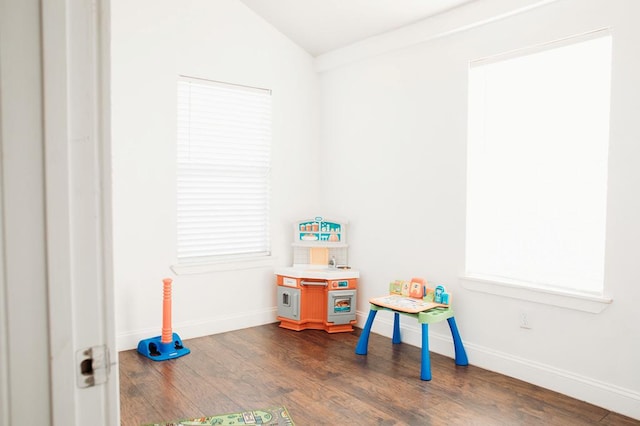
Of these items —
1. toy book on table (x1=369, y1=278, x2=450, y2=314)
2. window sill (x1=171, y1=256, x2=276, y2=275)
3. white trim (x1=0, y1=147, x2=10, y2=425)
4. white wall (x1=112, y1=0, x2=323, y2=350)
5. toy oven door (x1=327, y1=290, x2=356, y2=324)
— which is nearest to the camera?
white trim (x1=0, y1=147, x2=10, y2=425)

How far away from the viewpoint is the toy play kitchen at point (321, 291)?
Answer: 418 cm

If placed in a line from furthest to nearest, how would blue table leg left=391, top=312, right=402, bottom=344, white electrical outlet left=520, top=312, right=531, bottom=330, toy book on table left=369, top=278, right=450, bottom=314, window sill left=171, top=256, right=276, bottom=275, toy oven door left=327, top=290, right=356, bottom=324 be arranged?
toy oven door left=327, top=290, right=356, bottom=324, window sill left=171, top=256, right=276, bottom=275, blue table leg left=391, top=312, right=402, bottom=344, toy book on table left=369, top=278, right=450, bottom=314, white electrical outlet left=520, top=312, right=531, bottom=330

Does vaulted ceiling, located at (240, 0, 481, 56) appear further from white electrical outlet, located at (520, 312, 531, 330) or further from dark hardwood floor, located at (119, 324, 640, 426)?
dark hardwood floor, located at (119, 324, 640, 426)

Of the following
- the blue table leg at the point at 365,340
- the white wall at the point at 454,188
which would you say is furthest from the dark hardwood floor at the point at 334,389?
the white wall at the point at 454,188

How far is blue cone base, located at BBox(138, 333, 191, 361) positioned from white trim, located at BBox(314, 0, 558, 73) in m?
2.79

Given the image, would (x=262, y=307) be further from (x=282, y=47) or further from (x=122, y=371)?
(x=282, y=47)

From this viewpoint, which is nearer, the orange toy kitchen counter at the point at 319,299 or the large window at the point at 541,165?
the large window at the point at 541,165

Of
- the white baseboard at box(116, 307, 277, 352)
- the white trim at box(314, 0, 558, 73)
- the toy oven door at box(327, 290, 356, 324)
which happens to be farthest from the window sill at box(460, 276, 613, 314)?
the white baseboard at box(116, 307, 277, 352)

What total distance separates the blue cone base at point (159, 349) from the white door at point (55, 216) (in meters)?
2.93

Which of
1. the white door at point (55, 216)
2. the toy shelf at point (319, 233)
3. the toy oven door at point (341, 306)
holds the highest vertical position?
the white door at point (55, 216)

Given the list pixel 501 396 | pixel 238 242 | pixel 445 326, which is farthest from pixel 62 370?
pixel 238 242

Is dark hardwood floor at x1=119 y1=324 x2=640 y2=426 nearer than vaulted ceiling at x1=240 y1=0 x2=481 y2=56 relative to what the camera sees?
Yes

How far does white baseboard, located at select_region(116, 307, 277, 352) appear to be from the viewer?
3.72 metres

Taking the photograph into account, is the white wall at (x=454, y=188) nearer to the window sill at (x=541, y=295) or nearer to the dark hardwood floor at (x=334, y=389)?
the window sill at (x=541, y=295)
